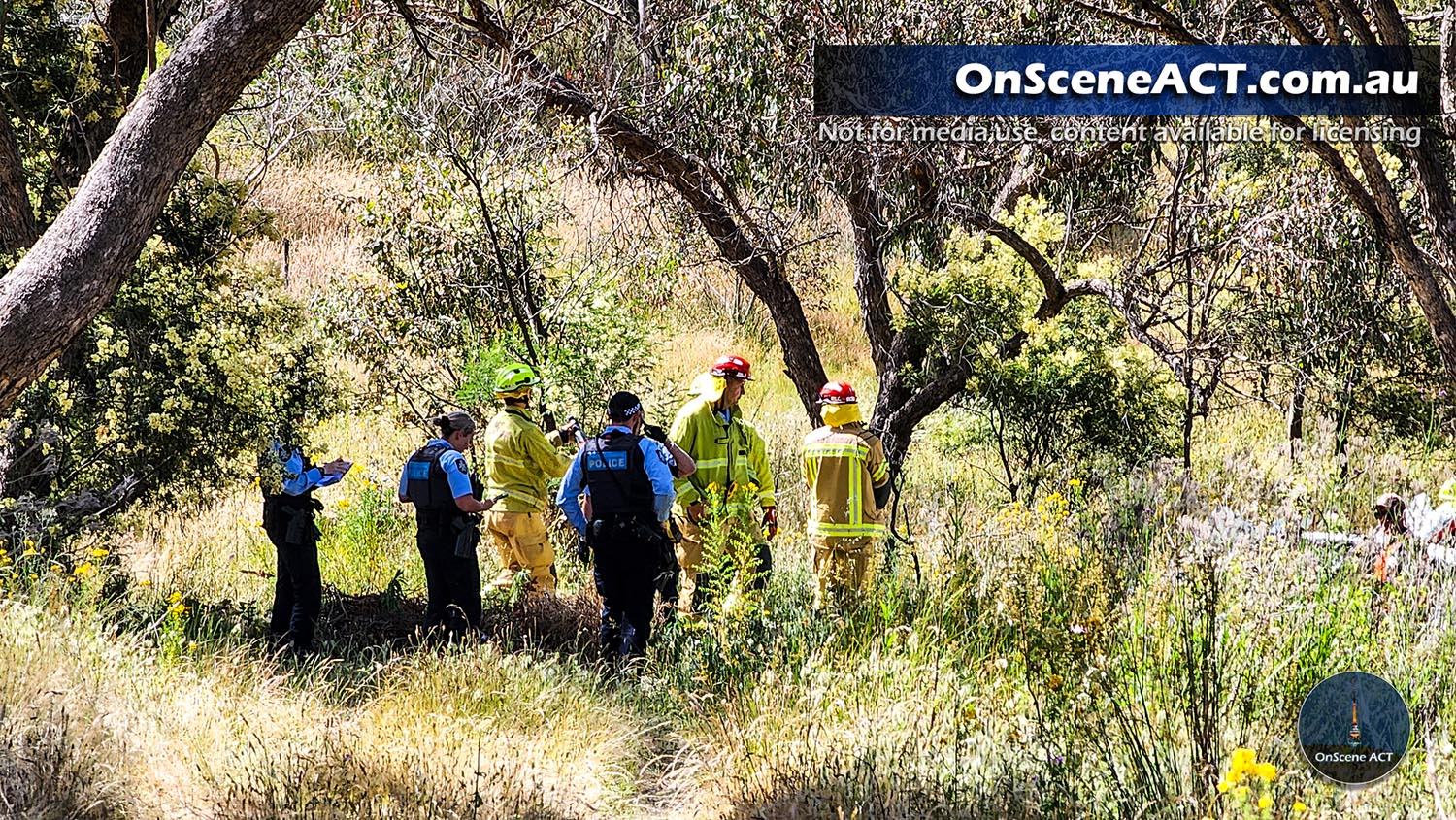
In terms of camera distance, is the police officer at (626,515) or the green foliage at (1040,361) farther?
the green foliage at (1040,361)

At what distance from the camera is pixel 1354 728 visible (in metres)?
4.57

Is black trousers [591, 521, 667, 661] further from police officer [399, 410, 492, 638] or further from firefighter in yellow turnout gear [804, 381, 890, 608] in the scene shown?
firefighter in yellow turnout gear [804, 381, 890, 608]

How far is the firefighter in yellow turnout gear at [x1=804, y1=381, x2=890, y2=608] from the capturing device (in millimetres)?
7172

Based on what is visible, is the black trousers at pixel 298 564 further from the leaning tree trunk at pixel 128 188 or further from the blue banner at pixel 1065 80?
the blue banner at pixel 1065 80

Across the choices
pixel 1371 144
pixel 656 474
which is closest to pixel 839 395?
pixel 656 474

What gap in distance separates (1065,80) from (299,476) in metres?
5.36

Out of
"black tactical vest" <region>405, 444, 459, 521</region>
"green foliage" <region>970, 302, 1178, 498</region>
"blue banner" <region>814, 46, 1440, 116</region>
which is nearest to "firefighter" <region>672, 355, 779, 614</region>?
"black tactical vest" <region>405, 444, 459, 521</region>

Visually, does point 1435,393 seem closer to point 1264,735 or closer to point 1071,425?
point 1071,425

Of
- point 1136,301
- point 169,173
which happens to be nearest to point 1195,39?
point 1136,301

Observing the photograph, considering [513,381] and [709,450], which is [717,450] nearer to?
[709,450]

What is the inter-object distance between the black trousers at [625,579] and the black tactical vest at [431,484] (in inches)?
32.4

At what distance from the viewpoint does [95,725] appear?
15.9 ft

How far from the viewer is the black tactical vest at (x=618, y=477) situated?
21.8ft

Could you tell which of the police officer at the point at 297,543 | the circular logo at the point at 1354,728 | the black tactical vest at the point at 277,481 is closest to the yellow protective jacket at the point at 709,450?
the police officer at the point at 297,543
